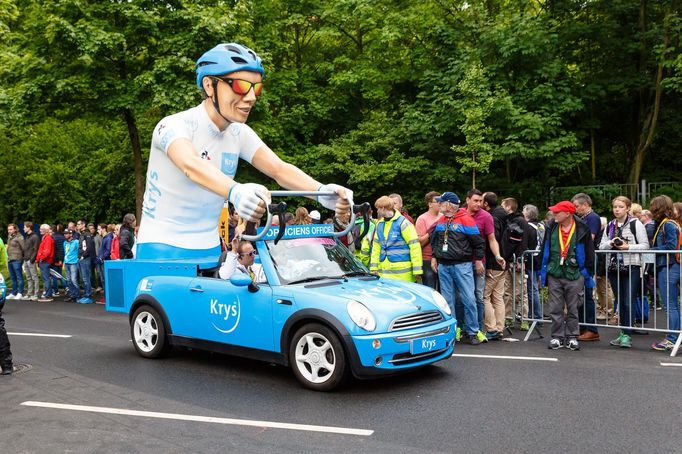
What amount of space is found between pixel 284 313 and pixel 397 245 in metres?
2.83

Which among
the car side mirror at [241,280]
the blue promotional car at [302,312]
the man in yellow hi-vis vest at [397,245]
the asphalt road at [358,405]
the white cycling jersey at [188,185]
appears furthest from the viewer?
the man in yellow hi-vis vest at [397,245]

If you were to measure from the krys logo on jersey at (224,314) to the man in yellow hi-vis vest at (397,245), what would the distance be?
8.99 feet

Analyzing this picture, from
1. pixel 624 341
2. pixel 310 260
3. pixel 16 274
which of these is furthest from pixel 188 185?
pixel 16 274

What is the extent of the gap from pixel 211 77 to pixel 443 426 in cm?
470

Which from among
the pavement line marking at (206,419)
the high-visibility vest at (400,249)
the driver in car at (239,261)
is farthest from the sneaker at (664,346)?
the driver in car at (239,261)

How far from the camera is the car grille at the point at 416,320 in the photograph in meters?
6.61

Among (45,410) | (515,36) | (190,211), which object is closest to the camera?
(45,410)

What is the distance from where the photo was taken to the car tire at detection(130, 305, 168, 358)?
8242 millimetres

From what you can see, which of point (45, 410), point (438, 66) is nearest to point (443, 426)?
point (45, 410)

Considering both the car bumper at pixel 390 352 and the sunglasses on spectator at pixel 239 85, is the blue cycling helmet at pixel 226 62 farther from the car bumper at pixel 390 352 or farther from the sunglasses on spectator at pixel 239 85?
the car bumper at pixel 390 352

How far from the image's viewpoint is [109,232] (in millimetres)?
16375

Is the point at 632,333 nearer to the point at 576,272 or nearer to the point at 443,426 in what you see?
the point at 576,272

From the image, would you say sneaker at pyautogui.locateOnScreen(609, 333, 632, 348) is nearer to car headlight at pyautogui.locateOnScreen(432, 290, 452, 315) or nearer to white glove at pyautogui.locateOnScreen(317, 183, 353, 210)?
car headlight at pyautogui.locateOnScreen(432, 290, 452, 315)

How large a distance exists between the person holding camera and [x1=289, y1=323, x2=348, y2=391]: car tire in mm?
4637
